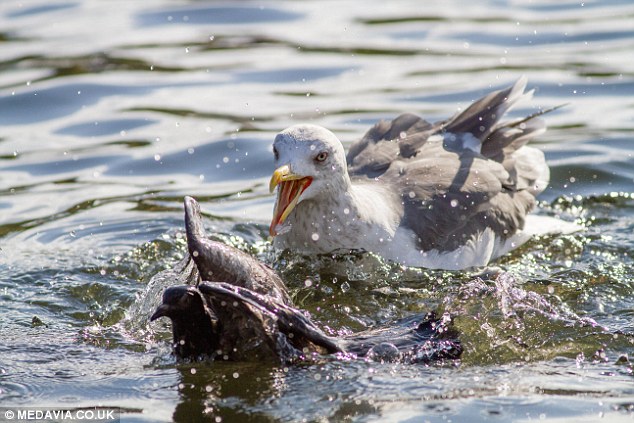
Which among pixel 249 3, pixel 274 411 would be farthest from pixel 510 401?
pixel 249 3

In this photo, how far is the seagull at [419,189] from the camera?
688 cm

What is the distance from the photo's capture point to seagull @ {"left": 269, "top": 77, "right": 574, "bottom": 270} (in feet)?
22.6

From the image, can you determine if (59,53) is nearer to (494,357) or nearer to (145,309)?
(145,309)

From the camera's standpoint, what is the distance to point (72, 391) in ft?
17.2

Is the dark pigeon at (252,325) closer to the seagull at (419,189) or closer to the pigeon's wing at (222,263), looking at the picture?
the pigeon's wing at (222,263)

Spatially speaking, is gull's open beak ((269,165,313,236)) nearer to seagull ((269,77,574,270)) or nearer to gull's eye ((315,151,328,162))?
seagull ((269,77,574,270))

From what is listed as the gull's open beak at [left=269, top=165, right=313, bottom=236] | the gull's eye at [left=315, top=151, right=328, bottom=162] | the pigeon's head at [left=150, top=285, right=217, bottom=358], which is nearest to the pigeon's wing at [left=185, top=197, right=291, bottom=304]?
the pigeon's head at [left=150, top=285, right=217, bottom=358]

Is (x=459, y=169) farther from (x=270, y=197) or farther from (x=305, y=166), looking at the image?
(x=270, y=197)

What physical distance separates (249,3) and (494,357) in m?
9.64

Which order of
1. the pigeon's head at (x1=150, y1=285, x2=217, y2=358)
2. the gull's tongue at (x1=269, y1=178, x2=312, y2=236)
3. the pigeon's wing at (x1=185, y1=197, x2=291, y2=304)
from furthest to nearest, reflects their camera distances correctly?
1. the gull's tongue at (x1=269, y1=178, x2=312, y2=236)
2. the pigeon's wing at (x1=185, y1=197, x2=291, y2=304)
3. the pigeon's head at (x1=150, y1=285, x2=217, y2=358)

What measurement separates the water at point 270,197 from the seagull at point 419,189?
7.0 inches

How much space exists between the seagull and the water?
179 millimetres

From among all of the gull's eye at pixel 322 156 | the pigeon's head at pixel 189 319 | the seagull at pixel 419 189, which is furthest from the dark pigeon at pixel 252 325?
the gull's eye at pixel 322 156

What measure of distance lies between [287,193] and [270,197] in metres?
2.23
